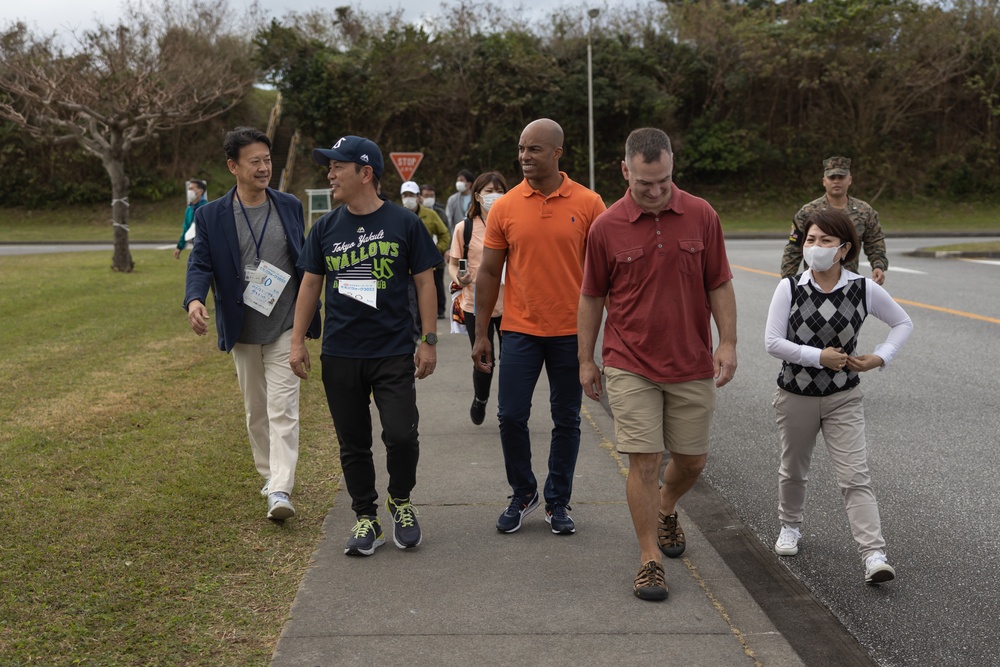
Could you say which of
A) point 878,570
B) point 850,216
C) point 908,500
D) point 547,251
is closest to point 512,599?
point 878,570

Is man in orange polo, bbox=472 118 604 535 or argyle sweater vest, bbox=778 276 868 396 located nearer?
argyle sweater vest, bbox=778 276 868 396

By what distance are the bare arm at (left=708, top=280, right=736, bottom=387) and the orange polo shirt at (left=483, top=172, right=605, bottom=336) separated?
76 centimetres

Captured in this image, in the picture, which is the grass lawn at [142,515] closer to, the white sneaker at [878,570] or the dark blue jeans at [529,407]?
the dark blue jeans at [529,407]

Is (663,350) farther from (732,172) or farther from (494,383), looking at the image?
(732,172)

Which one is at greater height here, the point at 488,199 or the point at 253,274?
the point at 488,199

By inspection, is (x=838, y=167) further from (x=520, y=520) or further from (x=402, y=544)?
(x=402, y=544)

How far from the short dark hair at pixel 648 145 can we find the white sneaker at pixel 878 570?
6.21ft

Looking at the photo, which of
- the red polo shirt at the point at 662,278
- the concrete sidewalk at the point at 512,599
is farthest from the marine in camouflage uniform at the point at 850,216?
the red polo shirt at the point at 662,278

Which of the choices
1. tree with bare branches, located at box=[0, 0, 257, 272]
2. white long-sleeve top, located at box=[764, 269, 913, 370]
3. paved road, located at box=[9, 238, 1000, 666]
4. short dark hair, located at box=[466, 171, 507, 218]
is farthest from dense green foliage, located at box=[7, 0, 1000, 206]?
white long-sleeve top, located at box=[764, 269, 913, 370]

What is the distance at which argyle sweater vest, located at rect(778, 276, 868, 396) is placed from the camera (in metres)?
4.78

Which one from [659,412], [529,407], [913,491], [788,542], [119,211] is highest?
[659,412]

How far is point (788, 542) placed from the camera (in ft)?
16.5

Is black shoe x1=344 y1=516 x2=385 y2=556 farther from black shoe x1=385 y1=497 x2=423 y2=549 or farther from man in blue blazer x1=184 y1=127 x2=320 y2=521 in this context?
man in blue blazer x1=184 y1=127 x2=320 y2=521

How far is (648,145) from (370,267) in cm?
137
